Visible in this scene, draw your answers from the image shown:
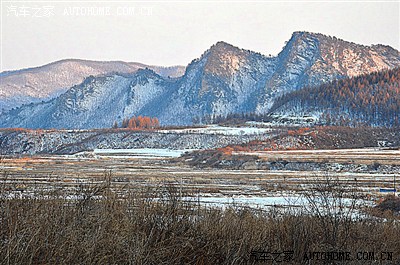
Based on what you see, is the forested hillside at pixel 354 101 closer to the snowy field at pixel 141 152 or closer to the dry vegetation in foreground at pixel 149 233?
the snowy field at pixel 141 152

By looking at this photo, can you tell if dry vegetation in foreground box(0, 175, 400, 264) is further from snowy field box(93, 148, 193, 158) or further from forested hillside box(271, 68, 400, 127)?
forested hillside box(271, 68, 400, 127)

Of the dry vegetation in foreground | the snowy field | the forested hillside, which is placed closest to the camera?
the dry vegetation in foreground

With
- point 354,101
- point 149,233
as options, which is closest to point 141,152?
point 354,101

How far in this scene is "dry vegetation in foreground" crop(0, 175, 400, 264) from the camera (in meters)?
7.27

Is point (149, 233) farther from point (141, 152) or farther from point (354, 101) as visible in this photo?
point (354, 101)

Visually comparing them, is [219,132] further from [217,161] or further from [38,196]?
[38,196]

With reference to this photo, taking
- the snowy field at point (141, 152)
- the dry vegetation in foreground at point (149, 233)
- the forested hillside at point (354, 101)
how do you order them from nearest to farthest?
the dry vegetation in foreground at point (149, 233)
the snowy field at point (141, 152)
the forested hillside at point (354, 101)

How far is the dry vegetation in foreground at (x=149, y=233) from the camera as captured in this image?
23.8 feet

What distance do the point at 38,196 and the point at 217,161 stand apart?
53541 mm

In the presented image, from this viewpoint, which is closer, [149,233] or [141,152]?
[149,233]

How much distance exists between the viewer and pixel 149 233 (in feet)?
29.7

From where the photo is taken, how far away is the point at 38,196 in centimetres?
955

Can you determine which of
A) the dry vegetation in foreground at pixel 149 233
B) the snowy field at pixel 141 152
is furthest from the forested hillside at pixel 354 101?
the dry vegetation in foreground at pixel 149 233

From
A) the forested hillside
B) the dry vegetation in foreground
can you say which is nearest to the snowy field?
the forested hillside
